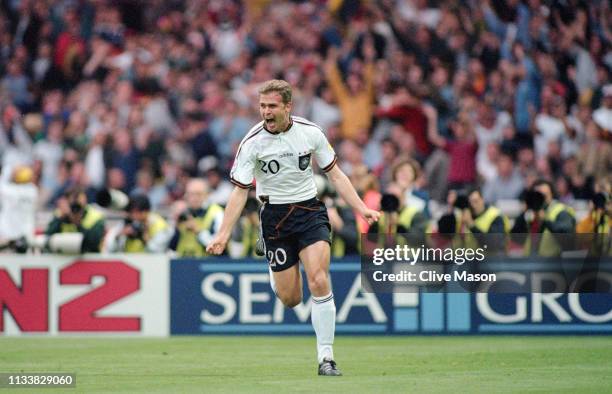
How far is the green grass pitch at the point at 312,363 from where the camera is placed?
10258 millimetres

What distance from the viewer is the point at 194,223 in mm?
16281

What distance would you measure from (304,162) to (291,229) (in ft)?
1.79

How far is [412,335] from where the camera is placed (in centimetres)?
1556

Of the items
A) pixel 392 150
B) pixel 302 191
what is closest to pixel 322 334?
pixel 302 191

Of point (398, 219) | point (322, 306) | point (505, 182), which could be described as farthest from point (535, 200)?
point (322, 306)

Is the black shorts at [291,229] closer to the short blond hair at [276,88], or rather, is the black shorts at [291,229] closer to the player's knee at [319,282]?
the player's knee at [319,282]

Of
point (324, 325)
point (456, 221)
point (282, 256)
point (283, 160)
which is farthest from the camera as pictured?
point (456, 221)

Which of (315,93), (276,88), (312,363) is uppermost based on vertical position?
(315,93)

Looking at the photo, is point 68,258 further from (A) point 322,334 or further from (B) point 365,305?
(A) point 322,334

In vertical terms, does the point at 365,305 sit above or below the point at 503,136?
below

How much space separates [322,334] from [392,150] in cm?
889

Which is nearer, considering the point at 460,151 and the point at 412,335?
the point at 412,335

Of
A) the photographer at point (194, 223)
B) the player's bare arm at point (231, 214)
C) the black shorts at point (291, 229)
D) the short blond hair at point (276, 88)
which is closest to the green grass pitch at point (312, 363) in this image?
the black shorts at point (291, 229)

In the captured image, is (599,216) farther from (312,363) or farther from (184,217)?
(184,217)
